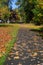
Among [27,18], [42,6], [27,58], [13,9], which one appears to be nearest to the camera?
[27,58]

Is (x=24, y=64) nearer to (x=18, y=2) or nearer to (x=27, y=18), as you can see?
(x=27, y=18)

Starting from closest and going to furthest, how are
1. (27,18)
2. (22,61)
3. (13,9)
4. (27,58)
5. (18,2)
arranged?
(22,61)
(27,58)
(27,18)
(18,2)
(13,9)

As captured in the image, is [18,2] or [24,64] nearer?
[24,64]

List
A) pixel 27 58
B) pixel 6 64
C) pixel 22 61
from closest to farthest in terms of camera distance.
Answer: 1. pixel 6 64
2. pixel 22 61
3. pixel 27 58

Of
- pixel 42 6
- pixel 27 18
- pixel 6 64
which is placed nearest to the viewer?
pixel 6 64

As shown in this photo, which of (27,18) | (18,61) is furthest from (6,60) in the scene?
(27,18)

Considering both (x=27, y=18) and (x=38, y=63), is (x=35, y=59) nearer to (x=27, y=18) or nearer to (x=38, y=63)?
(x=38, y=63)

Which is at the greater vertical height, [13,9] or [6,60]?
[6,60]

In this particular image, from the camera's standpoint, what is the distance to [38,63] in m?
9.29

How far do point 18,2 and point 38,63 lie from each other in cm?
7700

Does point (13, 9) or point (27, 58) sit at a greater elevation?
point (27, 58)

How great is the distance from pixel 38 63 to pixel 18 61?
0.93 metres

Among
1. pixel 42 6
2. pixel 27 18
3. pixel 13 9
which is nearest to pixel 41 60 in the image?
pixel 42 6

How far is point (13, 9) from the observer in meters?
100
